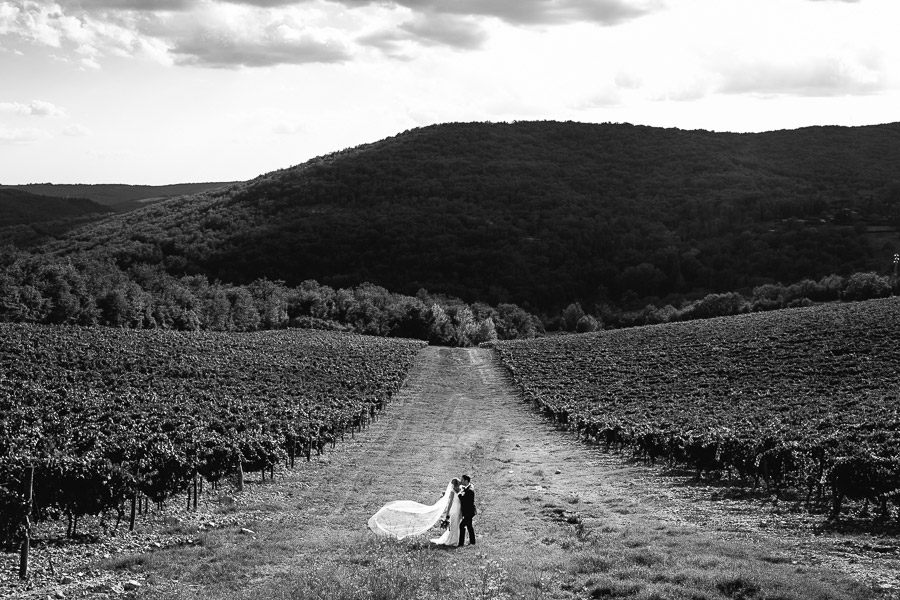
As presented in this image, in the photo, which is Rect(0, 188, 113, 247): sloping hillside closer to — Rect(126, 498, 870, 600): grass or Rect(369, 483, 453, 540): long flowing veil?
Rect(369, 483, 453, 540): long flowing veil

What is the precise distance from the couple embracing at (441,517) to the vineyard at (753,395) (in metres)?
9.45

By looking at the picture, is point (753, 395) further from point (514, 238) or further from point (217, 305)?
point (514, 238)

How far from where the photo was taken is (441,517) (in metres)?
18.9

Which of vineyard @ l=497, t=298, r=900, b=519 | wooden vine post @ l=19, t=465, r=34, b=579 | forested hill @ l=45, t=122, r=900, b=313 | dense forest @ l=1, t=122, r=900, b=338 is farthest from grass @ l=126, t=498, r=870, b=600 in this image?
forested hill @ l=45, t=122, r=900, b=313

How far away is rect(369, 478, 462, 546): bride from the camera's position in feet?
57.5

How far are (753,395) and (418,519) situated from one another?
38.7m

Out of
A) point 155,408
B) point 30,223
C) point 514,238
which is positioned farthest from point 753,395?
point 30,223

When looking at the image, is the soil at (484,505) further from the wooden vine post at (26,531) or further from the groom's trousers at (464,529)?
the groom's trousers at (464,529)

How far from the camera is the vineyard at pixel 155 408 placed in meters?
18.9

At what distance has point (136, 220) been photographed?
557ft

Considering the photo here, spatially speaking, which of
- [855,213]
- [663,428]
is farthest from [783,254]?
[663,428]

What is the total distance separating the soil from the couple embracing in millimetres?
542

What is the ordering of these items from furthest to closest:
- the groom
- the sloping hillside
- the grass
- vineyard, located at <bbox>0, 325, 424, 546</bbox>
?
the sloping hillside → vineyard, located at <bbox>0, 325, 424, 546</bbox> → the groom → the grass

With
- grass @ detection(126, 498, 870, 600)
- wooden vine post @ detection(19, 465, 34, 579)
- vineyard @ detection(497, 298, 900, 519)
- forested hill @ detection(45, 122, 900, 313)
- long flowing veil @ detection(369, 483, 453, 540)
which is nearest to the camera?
grass @ detection(126, 498, 870, 600)
